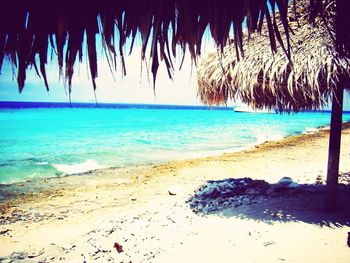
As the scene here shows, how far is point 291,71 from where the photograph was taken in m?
2.91

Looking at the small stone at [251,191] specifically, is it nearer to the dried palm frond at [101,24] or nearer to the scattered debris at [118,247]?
the scattered debris at [118,247]

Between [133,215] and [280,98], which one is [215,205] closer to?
[133,215]

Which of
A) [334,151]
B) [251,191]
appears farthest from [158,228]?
[334,151]

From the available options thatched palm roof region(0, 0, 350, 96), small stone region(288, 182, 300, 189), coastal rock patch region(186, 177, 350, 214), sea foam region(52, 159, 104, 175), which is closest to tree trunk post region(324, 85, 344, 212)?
coastal rock patch region(186, 177, 350, 214)

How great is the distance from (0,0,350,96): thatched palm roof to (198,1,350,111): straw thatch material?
147 cm

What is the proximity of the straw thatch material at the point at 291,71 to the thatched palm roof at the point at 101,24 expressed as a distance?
4.83 feet

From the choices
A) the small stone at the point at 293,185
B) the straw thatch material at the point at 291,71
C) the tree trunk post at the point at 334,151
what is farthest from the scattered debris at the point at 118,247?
the small stone at the point at 293,185

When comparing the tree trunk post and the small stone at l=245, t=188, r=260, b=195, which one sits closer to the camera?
the tree trunk post

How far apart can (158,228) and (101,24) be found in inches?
130

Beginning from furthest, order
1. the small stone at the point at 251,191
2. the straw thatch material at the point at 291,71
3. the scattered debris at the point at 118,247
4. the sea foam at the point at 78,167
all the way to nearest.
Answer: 1. the sea foam at the point at 78,167
2. the small stone at the point at 251,191
3. the scattered debris at the point at 118,247
4. the straw thatch material at the point at 291,71

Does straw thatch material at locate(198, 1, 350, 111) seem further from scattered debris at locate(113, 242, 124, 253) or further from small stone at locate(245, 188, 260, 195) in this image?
scattered debris at locate(113, 242, 124, 253)

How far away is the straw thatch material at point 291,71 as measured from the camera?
283 cm

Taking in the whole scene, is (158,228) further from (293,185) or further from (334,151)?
(293,185)

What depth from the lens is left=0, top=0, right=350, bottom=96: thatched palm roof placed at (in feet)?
3.28
